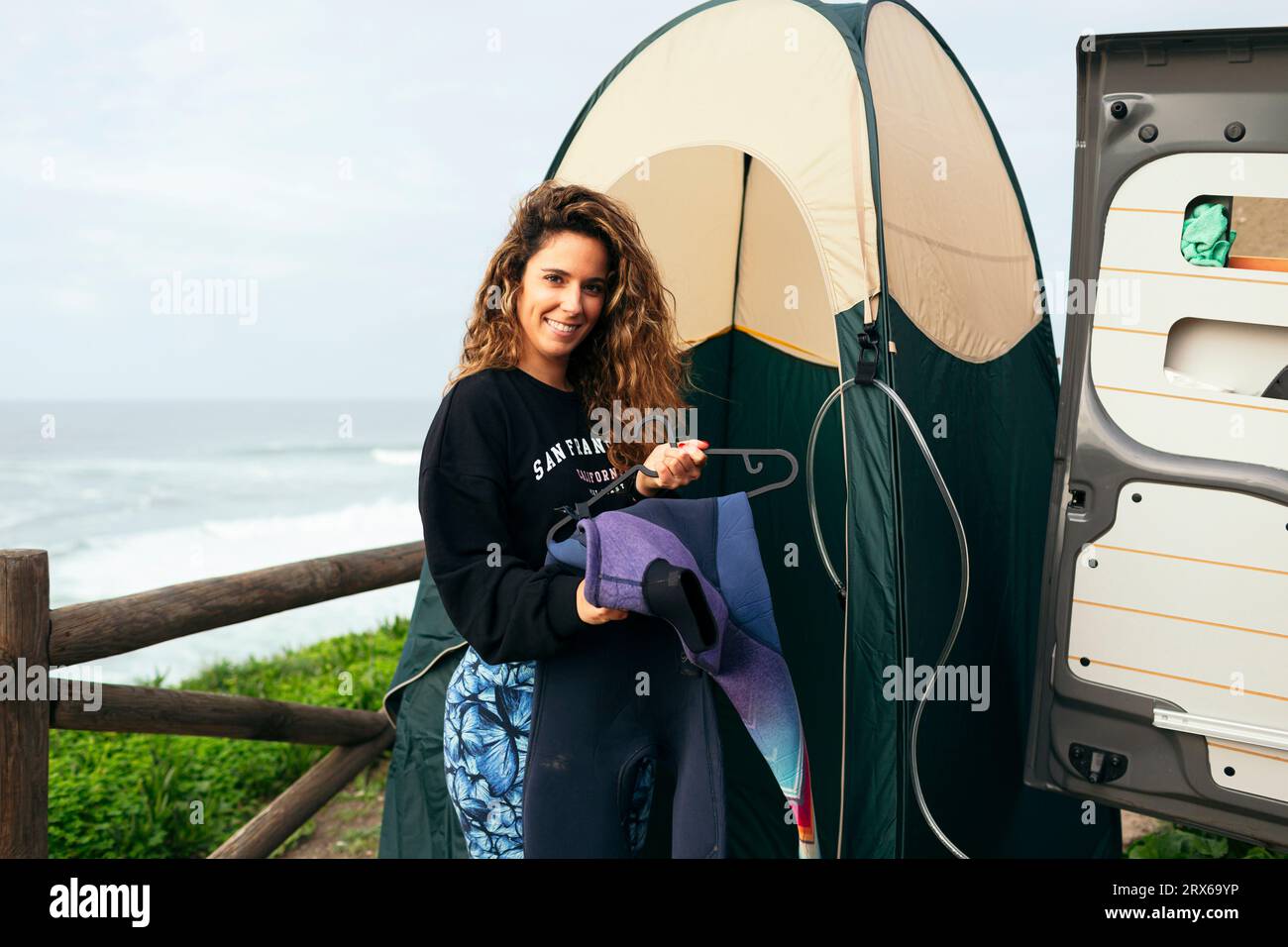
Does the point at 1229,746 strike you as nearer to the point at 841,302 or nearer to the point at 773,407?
the point at 841,302

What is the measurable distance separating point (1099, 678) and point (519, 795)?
123cm

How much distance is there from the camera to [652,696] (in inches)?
71.1

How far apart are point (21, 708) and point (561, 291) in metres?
1.58

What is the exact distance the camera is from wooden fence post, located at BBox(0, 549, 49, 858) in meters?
2.20

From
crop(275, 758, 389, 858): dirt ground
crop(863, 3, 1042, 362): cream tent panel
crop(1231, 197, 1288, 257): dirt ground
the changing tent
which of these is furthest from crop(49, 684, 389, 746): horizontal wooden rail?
crop(1231, 197, 1288, 257): dirt ground

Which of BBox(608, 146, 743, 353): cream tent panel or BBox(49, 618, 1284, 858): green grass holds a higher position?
BBox(608, 146, 743, 353): cream tent panel

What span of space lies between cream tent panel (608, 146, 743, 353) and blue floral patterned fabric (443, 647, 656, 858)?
1.46 meters

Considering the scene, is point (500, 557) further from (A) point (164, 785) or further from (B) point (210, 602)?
(A) point (164, 785)

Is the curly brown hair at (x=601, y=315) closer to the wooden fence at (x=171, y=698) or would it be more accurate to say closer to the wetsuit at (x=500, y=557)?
the wetsuit at (x=500, y=557)

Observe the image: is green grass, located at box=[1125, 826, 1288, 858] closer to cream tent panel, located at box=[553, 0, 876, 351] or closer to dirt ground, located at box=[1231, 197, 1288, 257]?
dirt ground, located at box=[1231, 197, 1288, 257]

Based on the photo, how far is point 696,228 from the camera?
3105 mm

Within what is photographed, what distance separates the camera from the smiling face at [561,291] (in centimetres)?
182

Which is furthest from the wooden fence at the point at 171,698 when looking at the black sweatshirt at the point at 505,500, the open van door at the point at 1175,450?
the open van door at the point at 1175,450

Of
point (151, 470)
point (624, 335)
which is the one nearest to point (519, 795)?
point (624, 335)
